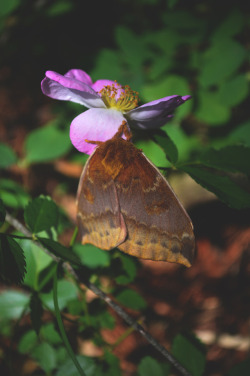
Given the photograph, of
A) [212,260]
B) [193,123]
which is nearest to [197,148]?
[193,123]

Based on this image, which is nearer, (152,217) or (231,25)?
(152,217)

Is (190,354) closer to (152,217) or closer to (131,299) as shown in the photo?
(131,299)

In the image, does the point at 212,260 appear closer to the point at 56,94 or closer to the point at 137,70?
the point at 137,70

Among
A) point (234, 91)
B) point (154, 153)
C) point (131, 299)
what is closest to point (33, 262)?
point (131, 299)

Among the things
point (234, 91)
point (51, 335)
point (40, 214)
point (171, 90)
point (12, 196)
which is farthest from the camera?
point (171, 90)

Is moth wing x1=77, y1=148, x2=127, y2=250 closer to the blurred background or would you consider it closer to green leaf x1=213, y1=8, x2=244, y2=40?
the blurred background

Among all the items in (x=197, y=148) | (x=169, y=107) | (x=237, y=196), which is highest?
(x=169, y=107)

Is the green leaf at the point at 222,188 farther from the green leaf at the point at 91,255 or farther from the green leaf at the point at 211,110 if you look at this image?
the green leaf at the point at 211,110

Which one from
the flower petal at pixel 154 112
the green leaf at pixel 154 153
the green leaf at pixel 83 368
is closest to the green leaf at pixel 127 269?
the green leaf at pixel 83 368
